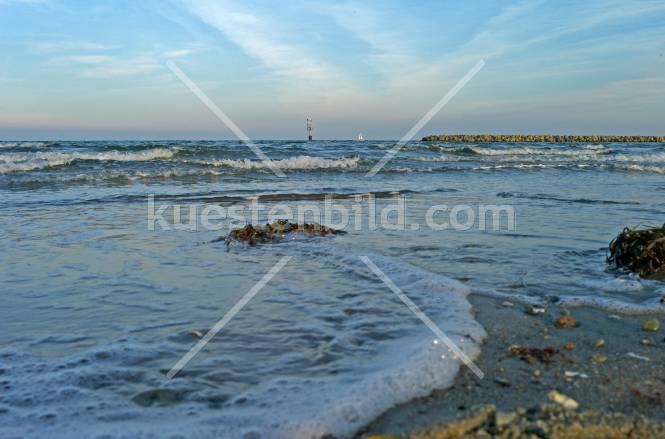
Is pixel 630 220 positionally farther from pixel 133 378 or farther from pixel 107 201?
pixel 107 201

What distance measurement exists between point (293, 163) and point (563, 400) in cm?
1635

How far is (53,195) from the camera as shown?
32.7 ft

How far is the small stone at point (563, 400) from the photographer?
201cm

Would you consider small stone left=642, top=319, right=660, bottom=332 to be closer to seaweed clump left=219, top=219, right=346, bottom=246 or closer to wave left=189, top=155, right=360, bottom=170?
seaweed clump left=219, top=219, right=346, bottom=246

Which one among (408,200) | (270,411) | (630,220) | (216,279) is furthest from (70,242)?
(630,220)

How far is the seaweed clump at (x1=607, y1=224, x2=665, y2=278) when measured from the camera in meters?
4.24

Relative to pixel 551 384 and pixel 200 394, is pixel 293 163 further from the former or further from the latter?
pixel 551 384

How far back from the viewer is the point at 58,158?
16.8 meters

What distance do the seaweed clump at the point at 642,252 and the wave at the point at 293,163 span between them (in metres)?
13.4

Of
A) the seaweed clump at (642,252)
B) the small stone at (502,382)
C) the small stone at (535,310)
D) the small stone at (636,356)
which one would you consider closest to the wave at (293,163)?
the seaweed clump at (642,252)

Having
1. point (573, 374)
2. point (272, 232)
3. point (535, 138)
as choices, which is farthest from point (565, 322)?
point (535, 138)

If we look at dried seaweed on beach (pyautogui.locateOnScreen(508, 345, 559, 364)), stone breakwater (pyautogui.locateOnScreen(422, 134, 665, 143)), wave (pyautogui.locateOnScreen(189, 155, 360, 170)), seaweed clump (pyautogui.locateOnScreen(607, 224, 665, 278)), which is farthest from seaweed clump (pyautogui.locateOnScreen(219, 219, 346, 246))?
stone breakwater (pyautogui.locateOnScreen(422, 134, 665, 143))

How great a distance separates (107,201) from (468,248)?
6.30 metres

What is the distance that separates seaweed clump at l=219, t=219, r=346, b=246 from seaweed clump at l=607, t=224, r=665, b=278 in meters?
2.79
